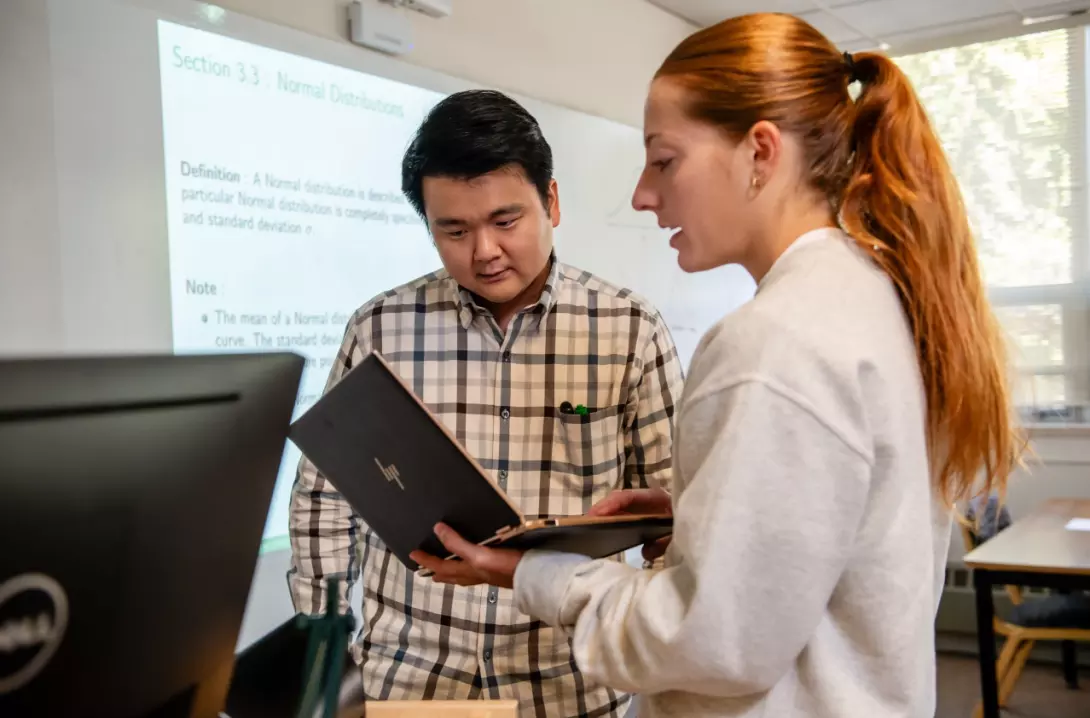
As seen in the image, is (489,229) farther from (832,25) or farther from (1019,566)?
(832,25)

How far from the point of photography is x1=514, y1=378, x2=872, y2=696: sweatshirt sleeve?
78 centimetres

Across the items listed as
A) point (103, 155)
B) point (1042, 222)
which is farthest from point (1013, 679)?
point (103, 155)

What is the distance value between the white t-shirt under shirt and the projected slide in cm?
119

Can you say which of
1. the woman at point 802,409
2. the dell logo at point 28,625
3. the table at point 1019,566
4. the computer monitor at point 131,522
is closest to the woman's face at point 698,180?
the woman at point 802,409

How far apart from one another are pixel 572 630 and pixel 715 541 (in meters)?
0.22

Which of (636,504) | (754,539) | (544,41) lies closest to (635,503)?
(636,504)

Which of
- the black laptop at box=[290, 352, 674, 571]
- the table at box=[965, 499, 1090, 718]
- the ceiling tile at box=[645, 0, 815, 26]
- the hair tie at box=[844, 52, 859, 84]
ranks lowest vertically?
the table at box=[965, 499, 1090, 718]

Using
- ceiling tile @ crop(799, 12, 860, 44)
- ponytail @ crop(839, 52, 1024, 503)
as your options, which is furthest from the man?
ceiling tile @ crop(799, 12, 860, 44)

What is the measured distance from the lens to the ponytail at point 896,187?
895 mm

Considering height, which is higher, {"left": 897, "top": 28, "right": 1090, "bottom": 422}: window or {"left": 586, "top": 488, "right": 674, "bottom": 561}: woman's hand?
{"left": 897, "top": 28, "right": 1090, "bottom": 422}: window

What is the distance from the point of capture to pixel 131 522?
0.56m

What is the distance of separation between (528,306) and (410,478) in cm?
56

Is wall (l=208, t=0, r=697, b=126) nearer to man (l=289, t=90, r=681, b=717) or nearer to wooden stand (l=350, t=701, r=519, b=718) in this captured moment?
man (l=289, t=90, r=681, b=717)

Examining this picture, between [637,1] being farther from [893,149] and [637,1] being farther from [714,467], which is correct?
[714,467]
